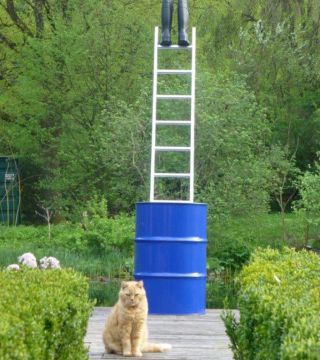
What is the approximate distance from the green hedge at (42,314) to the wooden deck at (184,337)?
0.53 meters

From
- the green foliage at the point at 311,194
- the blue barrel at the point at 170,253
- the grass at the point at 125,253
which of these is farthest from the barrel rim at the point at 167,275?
the green foliage at the point at 311,194

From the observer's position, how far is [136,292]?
7352mm

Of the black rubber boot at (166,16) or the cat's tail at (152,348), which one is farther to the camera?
the black rubber boot at (166,16)

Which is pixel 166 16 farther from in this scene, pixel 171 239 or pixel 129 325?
pixel 129 325

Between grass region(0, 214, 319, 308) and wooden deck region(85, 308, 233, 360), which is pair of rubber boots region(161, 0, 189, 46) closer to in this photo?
grass region(0, 214, 319, 308)

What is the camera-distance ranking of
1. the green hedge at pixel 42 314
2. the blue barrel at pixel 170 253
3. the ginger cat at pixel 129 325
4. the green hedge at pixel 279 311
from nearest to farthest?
1. the green hedge at pixel 279 311
2. the green hedge at pixel 42 314
3. the ginger cat at pixel 129 325
4. the blue barrel at pixel 170 253

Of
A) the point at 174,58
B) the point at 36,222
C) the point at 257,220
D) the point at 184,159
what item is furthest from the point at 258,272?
the point at 36,222

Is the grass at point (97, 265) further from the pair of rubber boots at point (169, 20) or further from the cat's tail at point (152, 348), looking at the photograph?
the cat's tail at point (152, 348)

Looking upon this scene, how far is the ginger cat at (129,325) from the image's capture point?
7.29 meters

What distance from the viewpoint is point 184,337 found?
27.6ft

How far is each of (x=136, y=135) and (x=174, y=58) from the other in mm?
3269

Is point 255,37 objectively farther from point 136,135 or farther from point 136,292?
point 136,292

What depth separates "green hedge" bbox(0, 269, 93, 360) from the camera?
4.47 m

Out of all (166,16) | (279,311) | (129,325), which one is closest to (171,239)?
(129,325)
